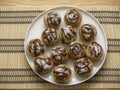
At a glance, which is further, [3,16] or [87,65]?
[3,16]

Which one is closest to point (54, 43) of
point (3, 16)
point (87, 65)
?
point (87, 65)

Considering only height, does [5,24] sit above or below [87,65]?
above

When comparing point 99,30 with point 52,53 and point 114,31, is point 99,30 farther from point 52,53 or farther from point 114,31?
point 52,53

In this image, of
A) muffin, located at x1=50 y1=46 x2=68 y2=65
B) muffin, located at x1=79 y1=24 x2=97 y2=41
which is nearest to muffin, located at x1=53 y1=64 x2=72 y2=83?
muffin, located at x1=50 y1=46 x2=68 y2=65

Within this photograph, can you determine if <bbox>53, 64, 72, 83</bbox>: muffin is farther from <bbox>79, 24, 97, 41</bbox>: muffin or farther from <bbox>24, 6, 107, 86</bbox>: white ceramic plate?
<bbox>79, 24, 97, 41</bbox>: muffin

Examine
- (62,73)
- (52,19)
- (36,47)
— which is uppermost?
(52,19)

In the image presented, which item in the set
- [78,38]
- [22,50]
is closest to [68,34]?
[78,38]

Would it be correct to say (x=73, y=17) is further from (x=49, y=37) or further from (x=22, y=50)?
(x=22, y=50)
